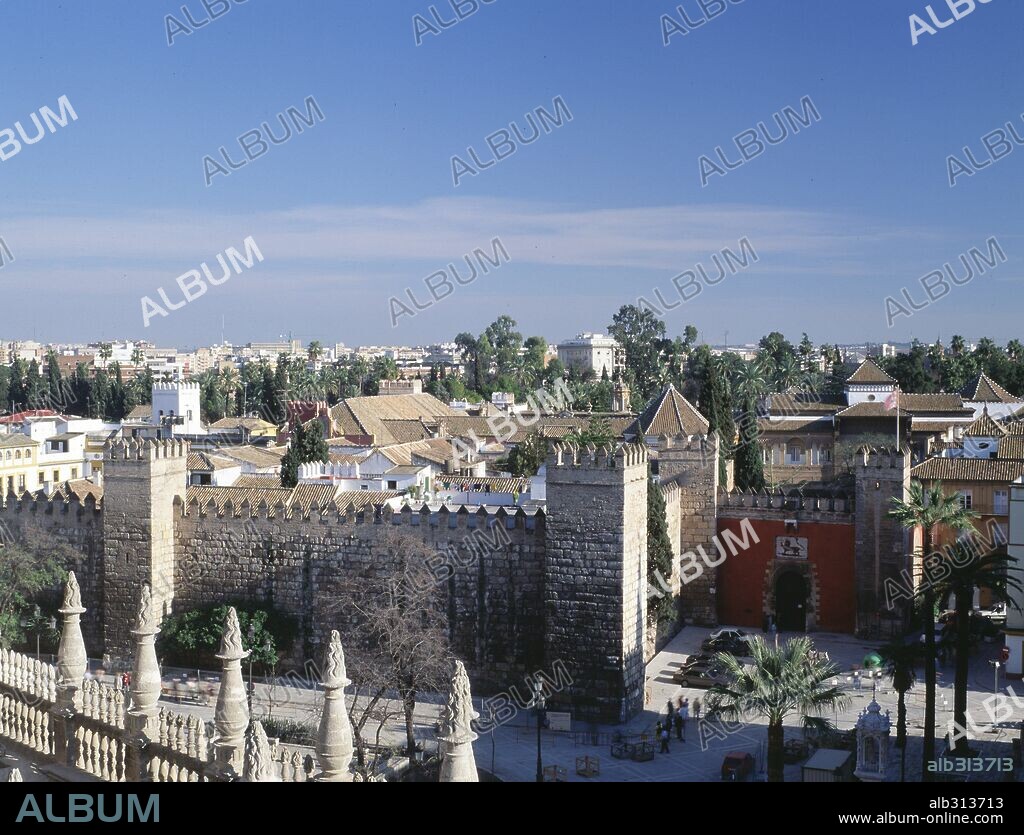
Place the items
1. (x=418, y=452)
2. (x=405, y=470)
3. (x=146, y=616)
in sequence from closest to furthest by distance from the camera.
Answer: (x=146, y=616)
(x=405, y=470)
(x=418, y=452)

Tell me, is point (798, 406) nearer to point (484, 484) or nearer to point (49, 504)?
point (484, 484)

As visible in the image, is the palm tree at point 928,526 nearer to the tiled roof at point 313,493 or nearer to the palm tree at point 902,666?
the palm tree at point 902,666

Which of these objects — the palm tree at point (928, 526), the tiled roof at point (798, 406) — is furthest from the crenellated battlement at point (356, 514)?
the tiled roof at point (798, 406)

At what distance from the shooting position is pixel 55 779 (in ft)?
36.1

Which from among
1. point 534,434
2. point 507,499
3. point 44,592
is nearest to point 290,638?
point 44,592

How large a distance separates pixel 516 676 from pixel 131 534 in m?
9.14

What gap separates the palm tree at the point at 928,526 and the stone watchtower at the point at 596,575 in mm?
5434

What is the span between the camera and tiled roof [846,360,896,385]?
165 ft

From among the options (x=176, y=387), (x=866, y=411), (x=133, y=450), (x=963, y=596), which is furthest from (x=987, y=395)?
(x=176, y=387)

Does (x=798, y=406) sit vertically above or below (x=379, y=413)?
above

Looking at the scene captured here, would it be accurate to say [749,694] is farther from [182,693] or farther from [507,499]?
[507,499]

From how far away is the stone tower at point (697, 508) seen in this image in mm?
29016

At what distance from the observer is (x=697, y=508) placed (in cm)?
2920

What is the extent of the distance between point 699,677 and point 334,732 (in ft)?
50.6
